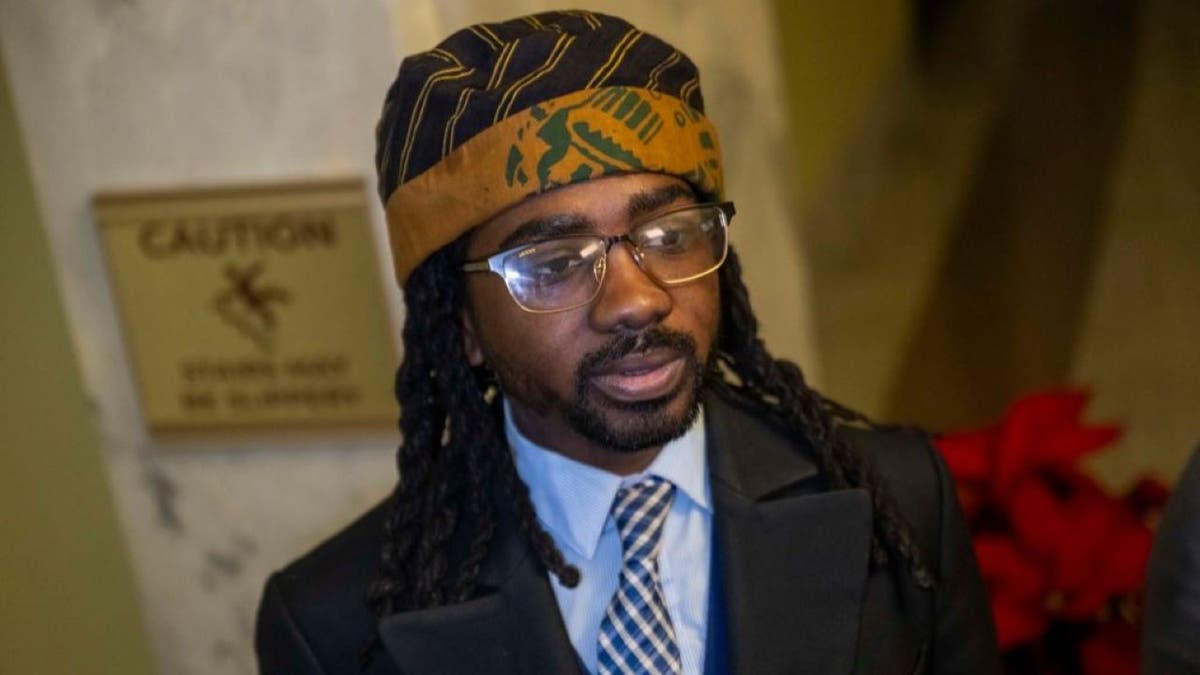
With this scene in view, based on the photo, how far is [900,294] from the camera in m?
3.96

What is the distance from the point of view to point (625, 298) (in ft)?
4.29

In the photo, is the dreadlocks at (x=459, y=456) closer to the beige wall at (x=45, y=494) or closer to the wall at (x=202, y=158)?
the wall at (x=202, y=158)

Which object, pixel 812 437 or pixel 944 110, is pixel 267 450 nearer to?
pixel 812 437

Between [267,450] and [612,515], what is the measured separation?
0.56 meters

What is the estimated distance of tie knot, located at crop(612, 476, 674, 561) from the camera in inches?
56.4

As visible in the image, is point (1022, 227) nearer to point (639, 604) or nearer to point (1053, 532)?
point (1053, 532)

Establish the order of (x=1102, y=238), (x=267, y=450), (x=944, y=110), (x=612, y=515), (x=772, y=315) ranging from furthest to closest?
(x=944, y=110) < (x=1102, y=238) < (x=772, y=315) < (x=267, y=450) < (x=612, y=515)

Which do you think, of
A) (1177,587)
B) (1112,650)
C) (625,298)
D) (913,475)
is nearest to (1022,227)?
(1112,650)

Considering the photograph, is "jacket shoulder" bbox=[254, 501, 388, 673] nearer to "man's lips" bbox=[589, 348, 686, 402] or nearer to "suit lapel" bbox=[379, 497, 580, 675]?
"suit lapel" bbox=[379, 497, 580, 675]

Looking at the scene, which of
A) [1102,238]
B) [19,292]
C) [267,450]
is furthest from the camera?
[1102,238]

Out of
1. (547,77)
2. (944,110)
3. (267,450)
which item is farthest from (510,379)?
(944,110)

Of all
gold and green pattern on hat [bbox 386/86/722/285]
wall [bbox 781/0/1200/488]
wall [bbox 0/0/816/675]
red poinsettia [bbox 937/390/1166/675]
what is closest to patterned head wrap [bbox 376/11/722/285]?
gold and green pattern on hat [bbox 386/86/722/285]

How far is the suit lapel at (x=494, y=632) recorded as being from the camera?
1.42 metres

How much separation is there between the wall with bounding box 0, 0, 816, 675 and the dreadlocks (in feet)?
0.82
